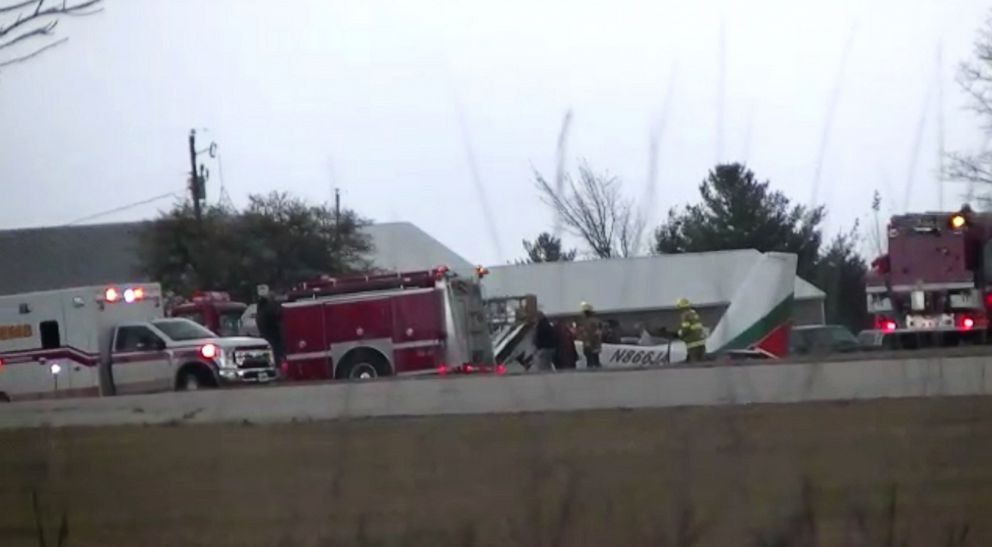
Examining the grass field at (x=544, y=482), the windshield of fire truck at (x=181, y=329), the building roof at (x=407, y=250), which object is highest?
the building roof at (x=407, y=250)

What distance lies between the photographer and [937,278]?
23469mm

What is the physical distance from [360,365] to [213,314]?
856cm

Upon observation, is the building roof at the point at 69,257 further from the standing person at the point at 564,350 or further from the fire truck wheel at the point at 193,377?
the standing person at the point at 564,350

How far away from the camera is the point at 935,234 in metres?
23.2

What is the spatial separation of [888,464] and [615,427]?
1713 millimetres

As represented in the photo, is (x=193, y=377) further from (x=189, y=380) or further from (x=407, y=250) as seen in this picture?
(x=407, y=250)

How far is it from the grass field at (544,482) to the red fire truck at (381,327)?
1563 centimetres

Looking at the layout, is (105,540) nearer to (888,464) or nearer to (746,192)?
(888,464)

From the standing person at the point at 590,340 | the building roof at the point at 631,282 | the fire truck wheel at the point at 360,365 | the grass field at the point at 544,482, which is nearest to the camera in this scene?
the grass field at the point at 544,482

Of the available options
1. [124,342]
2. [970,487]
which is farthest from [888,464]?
[124,342]

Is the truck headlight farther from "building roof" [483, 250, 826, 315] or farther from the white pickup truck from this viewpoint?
"building roof" [483, 250, 826, 315]

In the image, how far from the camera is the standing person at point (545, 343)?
988 inches

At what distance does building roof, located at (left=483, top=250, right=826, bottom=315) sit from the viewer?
1145 inches

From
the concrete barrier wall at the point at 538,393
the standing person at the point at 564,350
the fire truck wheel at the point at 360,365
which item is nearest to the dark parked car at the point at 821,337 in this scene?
the standing person at the point at 564,350
